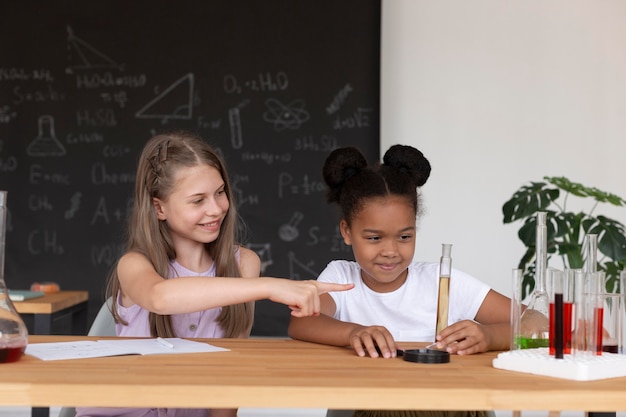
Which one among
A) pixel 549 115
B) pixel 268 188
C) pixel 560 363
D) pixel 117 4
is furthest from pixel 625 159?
pixel 560 363

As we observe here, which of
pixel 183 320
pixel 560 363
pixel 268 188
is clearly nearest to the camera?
pixel 560 363

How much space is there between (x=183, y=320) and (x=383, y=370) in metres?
0.89

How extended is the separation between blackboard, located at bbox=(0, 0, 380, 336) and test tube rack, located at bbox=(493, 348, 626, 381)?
2780mm

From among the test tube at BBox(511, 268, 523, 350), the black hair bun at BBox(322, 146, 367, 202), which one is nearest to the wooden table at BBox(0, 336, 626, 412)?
the test tube at BBox(511, 268, 523, 350)

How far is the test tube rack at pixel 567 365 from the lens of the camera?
4.23 feet

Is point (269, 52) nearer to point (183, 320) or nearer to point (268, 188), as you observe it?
point (268, 188)

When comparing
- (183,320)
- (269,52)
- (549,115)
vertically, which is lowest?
(183,320)

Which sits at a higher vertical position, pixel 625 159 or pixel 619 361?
pixel 625 159

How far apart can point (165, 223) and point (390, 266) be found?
0.60 meters

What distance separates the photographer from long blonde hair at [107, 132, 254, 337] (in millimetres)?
2121

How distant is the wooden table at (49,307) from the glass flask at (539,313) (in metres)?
1.88

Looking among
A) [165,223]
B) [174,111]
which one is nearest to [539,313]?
[165,223]

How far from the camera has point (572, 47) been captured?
430 centimetres

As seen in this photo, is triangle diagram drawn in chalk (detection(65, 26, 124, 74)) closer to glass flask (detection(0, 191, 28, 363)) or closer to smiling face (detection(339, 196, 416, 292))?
smiling face (detection(339, 196, 416, 292))
